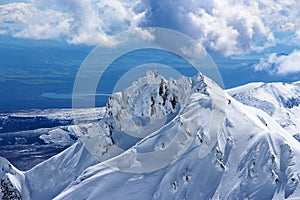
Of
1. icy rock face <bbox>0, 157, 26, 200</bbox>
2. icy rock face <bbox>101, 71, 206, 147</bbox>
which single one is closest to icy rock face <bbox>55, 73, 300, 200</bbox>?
icy rock face <bbox>101, 71, 206, 147</bbox>

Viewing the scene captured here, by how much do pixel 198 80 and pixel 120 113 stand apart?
2426 centimetres

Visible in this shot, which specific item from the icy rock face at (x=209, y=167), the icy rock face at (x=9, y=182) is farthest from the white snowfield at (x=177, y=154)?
the icy rock face at (x=9, y=182)

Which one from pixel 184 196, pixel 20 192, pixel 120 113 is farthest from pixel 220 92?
pixel 20 192

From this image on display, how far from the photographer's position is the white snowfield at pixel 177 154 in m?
98.1

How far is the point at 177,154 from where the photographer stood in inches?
4146

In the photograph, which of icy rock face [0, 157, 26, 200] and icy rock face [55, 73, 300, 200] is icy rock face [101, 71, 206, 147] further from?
icy rock face [0, 157, 26, 200]

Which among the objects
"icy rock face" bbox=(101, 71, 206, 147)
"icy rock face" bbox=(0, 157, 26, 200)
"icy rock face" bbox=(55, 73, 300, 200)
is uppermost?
"icy rock face" bbox=(101, 71, 206, 147)

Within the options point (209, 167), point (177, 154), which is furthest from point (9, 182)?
point (209, 167)

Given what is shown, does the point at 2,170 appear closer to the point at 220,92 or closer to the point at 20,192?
the point at 20,192

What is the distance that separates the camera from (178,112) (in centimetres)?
12231

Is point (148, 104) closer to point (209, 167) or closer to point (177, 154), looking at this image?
point (177, 154)

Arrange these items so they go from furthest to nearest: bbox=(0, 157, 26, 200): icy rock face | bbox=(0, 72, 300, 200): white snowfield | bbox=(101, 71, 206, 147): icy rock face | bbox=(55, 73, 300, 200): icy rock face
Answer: bbox=(0, 157, 26, 200): icy rock face
bbox=(101, 71, 206, 147): icy rock face
bbox=(0, 72, 300, 200): white snowfield
bbox=(55, 73, 300, 200): icy rock face

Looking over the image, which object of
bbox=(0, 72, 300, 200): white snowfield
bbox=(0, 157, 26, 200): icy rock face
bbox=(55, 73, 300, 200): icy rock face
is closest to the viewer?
bbox=(55, 73, 300, 200): icy rock face

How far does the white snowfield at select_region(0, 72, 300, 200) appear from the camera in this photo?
322 feet
